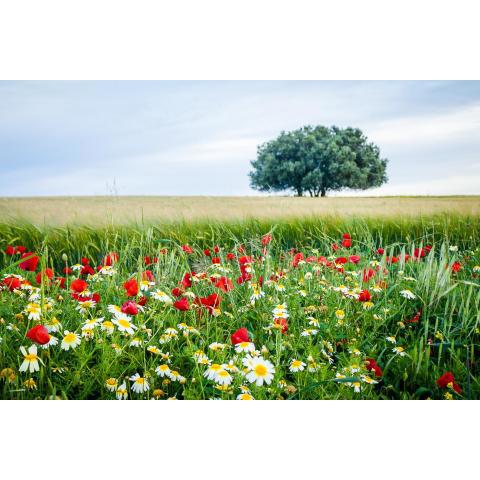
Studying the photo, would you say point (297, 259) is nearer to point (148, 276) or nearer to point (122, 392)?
point (148, 276)

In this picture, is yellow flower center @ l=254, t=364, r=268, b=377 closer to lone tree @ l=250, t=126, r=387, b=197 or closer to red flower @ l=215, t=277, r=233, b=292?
red flower @ l=215, t=277, r=233, b=292

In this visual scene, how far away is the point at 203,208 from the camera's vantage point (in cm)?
322

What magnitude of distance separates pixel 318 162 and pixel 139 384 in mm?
2463

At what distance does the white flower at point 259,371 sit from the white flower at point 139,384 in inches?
13.1

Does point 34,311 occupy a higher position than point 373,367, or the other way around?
point 34,311

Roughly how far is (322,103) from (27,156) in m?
1.83

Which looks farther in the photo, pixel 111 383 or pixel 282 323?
pixel 282 323

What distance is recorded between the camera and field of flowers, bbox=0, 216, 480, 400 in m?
1.44

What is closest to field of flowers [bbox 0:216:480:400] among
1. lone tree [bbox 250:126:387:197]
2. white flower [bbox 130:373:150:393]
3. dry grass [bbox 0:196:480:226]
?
white flower [bbox 130:373:150:393]

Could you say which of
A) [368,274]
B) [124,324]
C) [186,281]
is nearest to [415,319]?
[368,274]
